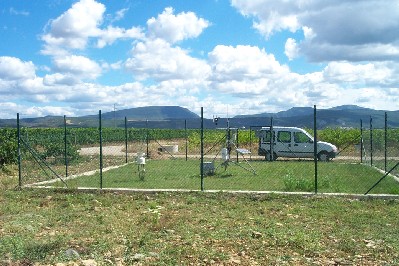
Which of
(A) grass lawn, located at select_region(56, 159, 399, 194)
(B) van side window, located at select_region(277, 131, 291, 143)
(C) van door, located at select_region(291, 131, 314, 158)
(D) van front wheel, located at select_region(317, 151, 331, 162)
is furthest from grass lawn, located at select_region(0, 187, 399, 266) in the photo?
(D) van front wheel, located at select_region(317, 151, 331, 162)

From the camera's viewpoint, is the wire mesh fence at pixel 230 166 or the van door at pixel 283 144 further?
the van door at pixel 283 144

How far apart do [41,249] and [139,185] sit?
7.05 m

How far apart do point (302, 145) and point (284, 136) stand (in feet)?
3.34

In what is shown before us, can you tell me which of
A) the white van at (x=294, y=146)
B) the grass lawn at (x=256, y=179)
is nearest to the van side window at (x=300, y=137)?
the white van at (x=294, y=146)

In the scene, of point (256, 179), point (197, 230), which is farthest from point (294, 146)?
point (197, 230)

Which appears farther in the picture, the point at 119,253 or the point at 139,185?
the point at 139,185

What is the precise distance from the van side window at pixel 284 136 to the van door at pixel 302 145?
0.25 meters

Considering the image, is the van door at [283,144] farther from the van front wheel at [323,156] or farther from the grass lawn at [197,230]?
the grass lawn at [197,230]

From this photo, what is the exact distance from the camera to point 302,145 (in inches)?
939

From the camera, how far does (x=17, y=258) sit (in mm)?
6371

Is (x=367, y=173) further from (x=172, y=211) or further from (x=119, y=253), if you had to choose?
(x=119, y=253)

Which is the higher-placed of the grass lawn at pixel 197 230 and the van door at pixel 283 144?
the van door at pixel 283 144

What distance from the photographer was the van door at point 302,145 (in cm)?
2373

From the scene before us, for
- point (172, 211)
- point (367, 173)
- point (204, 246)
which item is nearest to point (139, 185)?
point (172, 211)
